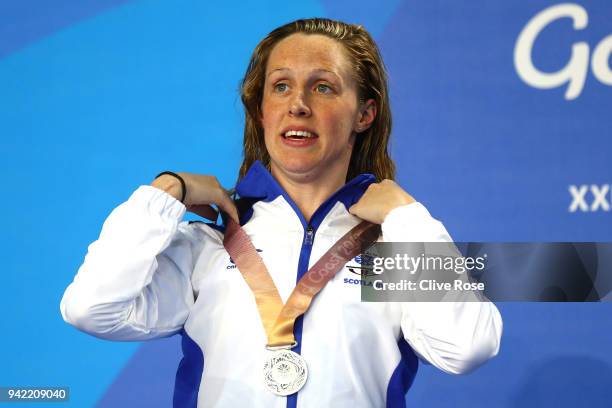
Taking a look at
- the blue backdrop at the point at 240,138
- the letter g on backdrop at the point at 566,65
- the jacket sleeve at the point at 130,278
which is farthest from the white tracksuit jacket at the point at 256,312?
the letter g on backdrop at the point at 566,65

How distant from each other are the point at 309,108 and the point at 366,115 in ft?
0.75

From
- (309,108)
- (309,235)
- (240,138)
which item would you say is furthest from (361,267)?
(240,138)

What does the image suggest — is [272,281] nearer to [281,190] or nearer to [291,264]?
[291,264]

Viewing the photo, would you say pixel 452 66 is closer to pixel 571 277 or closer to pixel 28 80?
pixel 571 277

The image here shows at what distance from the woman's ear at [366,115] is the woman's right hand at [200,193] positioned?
38cm

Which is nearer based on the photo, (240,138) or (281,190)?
(281,190)

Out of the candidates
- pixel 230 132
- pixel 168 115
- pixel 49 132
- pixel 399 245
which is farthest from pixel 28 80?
pixel 399 245

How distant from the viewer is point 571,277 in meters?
2.36

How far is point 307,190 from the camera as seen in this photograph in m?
1.99

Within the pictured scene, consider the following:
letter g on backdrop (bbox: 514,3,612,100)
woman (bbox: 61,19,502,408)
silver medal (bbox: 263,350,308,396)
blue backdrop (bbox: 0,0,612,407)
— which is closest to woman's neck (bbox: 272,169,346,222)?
woman (bbox: 61,19,502,408)

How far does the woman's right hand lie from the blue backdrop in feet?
2.36

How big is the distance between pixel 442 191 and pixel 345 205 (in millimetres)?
715

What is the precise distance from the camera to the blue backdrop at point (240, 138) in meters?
2.58

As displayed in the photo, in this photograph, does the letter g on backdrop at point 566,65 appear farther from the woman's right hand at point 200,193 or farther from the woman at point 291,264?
the woman's right hand at point 200,193
